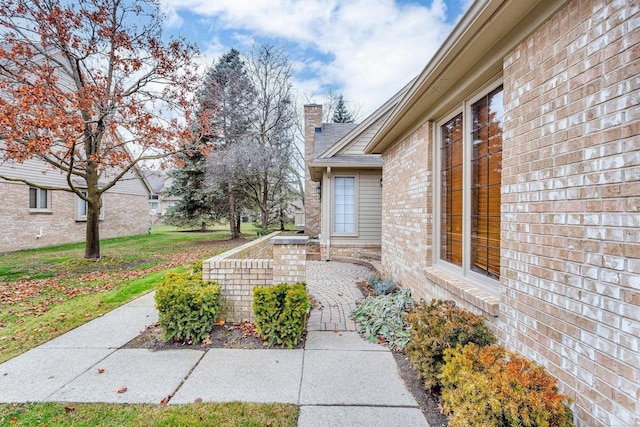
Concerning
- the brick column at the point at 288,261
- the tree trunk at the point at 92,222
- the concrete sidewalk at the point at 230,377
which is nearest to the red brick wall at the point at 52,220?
the tree trunk at the point at 92,222

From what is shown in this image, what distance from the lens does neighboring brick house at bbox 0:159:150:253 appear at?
11695 mm

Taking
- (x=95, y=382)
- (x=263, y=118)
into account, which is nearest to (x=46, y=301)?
(x=95, y=382)

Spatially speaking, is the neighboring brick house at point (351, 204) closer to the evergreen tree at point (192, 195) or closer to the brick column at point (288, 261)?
the brick column at point (288, 261)

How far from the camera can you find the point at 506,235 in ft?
8.62

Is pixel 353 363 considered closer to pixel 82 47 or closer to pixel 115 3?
pixel 82 47

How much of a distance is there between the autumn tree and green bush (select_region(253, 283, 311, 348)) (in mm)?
7245

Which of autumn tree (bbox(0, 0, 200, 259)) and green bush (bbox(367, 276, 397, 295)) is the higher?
autumn tree (bbox(0, 0, 200, 259))

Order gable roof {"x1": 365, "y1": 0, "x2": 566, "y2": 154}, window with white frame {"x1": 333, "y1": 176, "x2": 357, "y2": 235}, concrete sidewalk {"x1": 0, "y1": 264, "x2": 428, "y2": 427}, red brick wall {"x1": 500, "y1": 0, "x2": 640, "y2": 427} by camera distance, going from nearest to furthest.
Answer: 1. red brick wall {"x1": 500, "y1": 0, "x2": 640, "y2": 427}
2. gable roof {"x1": 365, "y1": 0, "x2": 566, "y2": 154}
3. concrete sidewalk {"x1": 0, "y1": 264, "x2": 428, "y2": 427}
4. window with white frame {"x1": 333, "y1": 176, "x2": 357, "y2": 235}

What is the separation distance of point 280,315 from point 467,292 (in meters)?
2.12

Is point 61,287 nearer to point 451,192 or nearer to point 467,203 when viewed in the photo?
point 451,192

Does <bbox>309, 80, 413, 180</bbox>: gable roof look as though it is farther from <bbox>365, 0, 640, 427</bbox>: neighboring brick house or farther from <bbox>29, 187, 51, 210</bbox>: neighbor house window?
<bbox>29, 187, 51, 210</bbox>: neighbor house window

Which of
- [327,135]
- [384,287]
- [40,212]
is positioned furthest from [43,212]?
[384,287]

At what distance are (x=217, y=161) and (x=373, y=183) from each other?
349 inches

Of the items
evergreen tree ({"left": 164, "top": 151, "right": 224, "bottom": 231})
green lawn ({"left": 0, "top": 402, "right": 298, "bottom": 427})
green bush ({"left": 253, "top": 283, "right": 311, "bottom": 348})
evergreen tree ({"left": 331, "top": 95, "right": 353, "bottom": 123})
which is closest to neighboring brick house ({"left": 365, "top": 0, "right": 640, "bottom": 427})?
green bush ({"left": 253, "top": 283, "right": 311, "bottom": 348})
